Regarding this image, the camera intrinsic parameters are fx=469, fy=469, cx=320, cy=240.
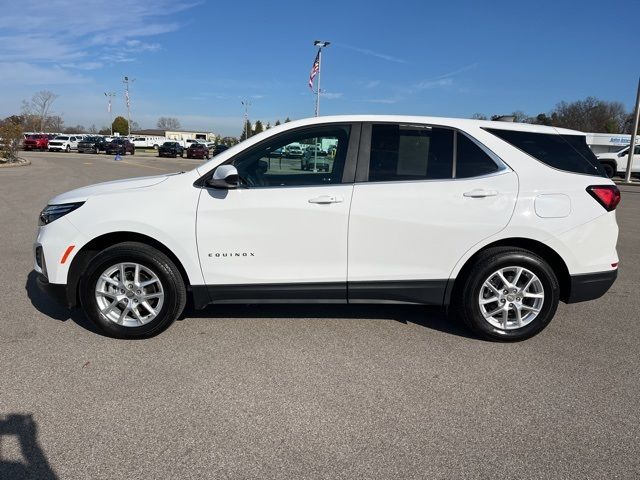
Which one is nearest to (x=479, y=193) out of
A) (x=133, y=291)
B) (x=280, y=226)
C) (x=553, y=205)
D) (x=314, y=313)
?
(x=553, y=205)

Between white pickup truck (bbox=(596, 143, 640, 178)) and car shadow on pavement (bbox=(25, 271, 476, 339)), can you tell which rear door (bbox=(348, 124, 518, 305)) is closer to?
car shadow on pavement (bbox=(25, 271, 476, 339))

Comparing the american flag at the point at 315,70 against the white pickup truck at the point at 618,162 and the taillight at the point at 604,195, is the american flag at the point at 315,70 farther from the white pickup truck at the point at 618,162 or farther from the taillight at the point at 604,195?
the taillight at the point at 604,195

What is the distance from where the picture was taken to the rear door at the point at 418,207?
3.79 m

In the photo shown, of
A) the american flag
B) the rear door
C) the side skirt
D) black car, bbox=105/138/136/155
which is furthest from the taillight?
black car, bbox=105/138/136/155

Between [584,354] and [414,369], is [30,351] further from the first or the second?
[584,354]

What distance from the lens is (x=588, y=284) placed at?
3.98 metres

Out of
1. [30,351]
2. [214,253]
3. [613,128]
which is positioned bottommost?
[30,351]

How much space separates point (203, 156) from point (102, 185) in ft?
151

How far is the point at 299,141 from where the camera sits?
4008mm

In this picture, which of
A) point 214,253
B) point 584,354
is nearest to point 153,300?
point 214,253

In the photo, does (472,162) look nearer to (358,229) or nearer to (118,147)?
(358,229)

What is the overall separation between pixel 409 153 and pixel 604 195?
165 centimetres

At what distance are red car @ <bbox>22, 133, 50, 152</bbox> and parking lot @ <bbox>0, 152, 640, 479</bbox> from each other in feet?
171

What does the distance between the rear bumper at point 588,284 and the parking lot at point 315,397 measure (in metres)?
0.40
